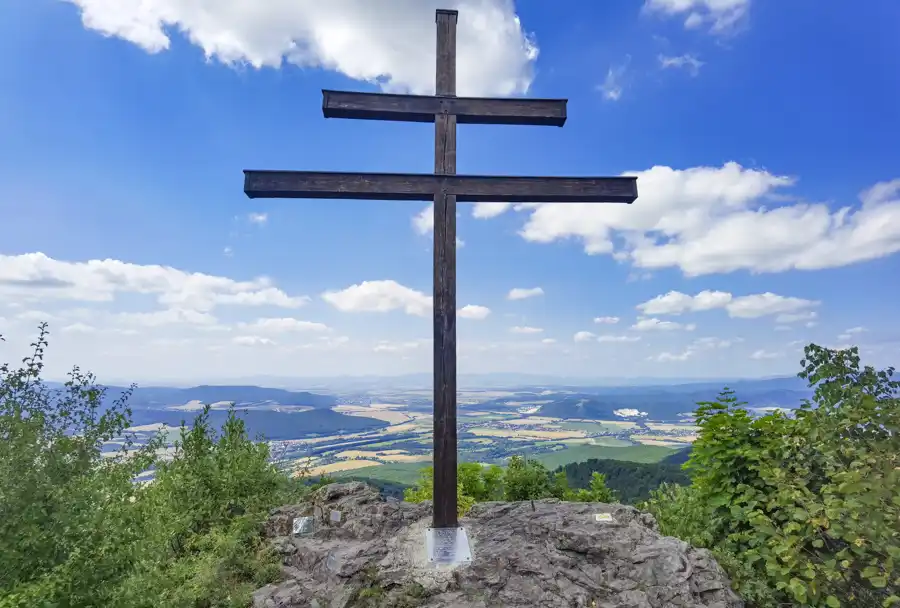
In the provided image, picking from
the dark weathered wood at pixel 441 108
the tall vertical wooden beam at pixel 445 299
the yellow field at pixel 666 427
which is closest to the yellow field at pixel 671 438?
the yellow field at pixel 666 427

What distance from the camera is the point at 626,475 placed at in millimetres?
9359

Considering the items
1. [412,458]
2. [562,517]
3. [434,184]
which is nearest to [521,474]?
[412,458]

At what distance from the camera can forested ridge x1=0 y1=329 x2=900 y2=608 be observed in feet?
11.4

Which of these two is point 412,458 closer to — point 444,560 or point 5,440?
point 444,560

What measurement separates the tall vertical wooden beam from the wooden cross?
0.01 meters

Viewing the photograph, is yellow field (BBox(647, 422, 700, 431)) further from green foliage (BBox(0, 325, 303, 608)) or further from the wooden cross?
green foliage (BBox(0, 325, 303, 608))

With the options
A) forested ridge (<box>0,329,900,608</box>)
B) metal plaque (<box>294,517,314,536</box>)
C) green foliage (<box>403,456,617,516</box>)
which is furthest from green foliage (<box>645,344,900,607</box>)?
metal plaque (<box>294,517,314,536</box>)

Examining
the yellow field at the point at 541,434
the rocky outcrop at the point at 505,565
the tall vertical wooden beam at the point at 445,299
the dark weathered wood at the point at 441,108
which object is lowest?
the rocky outcrop at the point at 505,565

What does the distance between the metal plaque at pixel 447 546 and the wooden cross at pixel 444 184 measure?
0.23m

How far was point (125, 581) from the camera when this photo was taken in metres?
3.70

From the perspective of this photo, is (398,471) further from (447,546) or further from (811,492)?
(811,492)

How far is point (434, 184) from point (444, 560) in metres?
4.12

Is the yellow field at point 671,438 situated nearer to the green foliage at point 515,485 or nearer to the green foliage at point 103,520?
the green foliage at point 515,485

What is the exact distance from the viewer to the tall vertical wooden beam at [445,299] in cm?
536
